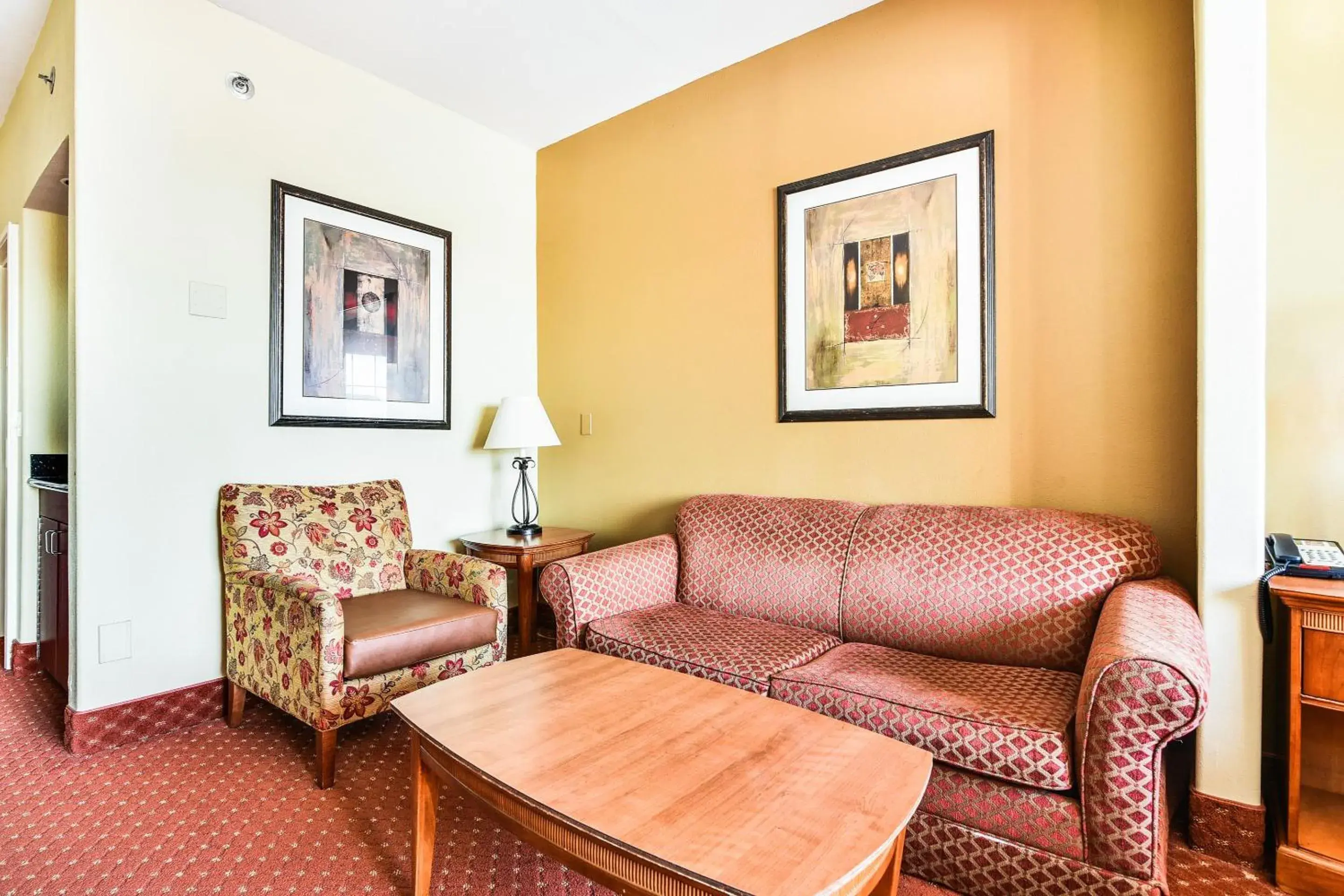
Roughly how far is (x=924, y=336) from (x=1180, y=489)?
932 mm

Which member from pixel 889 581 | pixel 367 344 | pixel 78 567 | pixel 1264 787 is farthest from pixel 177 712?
pixel 1264 787

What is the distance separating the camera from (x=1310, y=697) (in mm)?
1468

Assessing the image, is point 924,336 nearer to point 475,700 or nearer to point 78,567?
point 475,700

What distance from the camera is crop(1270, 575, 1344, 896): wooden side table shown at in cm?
144

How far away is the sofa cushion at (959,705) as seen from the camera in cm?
140

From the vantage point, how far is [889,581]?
2.16 m

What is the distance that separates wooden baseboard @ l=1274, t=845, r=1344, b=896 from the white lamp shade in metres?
2.74

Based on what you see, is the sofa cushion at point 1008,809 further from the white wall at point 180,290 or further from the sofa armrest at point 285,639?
the white wall at point 180,290

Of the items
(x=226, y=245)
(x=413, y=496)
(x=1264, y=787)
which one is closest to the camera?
(x=1264, y=787)

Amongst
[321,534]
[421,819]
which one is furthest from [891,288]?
[321,534]

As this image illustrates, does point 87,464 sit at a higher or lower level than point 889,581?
higher

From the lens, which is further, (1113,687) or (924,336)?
(924,336)

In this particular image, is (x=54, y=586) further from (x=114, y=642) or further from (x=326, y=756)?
Result: (x=326, y=756)

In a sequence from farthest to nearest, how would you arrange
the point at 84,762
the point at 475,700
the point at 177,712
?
1. the point at 177,712
2. the point at 84,762
3. the point at 475,700
